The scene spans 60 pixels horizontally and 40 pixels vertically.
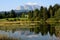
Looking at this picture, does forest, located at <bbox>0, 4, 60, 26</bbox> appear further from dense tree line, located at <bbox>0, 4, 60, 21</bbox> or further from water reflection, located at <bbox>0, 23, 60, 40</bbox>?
water reflection, located at <bbox>0, 23, 60, 40</bbox>

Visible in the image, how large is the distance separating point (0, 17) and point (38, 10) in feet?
24.8

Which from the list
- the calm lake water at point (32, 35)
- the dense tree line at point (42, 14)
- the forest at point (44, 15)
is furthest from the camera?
the dense tree line at point (42, 14)

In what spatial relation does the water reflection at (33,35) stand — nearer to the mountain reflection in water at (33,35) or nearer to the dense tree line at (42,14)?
the mountain reflection in water at (33,35)

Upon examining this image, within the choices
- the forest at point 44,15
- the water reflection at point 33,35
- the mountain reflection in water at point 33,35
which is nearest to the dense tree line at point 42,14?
the forest at point 44,15

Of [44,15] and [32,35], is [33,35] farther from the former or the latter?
[44,15]

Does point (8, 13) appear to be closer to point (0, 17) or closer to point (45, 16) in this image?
point (0, 17)

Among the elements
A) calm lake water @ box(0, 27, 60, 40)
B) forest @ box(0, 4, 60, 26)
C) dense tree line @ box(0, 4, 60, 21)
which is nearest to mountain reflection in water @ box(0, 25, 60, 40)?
calm lake water @ box(0, 27, 60, 40)

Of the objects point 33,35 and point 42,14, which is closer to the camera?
point 33,35

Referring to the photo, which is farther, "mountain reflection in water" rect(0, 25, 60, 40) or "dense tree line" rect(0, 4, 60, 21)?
"dense tree line" rect(0, 4, 60, 21)

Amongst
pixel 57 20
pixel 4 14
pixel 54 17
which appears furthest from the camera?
pixel 4 14

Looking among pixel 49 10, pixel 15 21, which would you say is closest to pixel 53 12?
pixel 49 10

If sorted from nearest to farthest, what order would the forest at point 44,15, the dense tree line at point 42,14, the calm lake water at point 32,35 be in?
the calm lake water at point 32,35 → the forest at point 44,15 → the dense tree line at point 42,14

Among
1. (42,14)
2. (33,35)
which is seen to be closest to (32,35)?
(33,35)

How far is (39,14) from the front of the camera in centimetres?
3369
